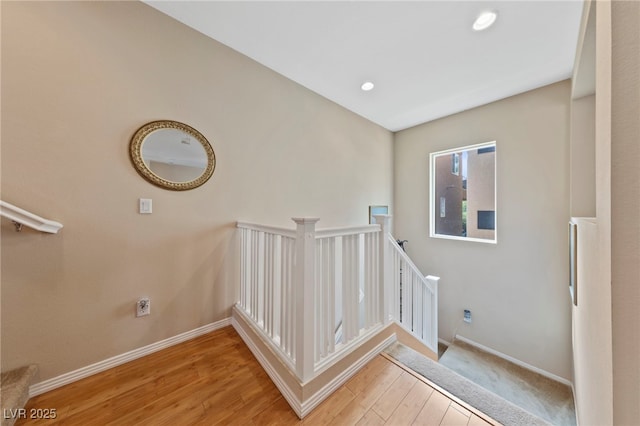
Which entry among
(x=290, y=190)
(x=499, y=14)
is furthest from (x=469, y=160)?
(x=290, y=190)

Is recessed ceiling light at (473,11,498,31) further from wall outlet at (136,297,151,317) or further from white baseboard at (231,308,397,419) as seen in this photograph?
wall outlet at (136,297,151,317)

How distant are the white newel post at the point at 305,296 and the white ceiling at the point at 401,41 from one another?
181 centimetres

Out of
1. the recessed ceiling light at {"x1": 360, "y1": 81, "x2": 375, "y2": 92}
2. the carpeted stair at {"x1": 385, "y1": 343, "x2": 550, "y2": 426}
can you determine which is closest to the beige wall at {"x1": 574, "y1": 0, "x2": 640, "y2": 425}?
the carpeted stair at {"x1": 385, "y1": 343, "x2": 550, "y2": 426}

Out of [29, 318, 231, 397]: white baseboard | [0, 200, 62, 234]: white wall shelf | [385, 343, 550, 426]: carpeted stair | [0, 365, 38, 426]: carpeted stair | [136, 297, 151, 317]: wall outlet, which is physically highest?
[0, 200, 62, 234]: white wall shelf

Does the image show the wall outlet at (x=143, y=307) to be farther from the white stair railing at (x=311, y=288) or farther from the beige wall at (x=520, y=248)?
the beige wall at (x=520, y=248)

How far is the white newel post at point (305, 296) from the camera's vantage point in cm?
120

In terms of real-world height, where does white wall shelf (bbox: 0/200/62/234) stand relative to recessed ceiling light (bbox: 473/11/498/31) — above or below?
below

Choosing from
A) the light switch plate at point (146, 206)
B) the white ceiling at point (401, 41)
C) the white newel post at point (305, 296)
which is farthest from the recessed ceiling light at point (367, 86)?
the light switch plate at point (146, 206)

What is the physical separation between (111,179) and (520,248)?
4.44 metres

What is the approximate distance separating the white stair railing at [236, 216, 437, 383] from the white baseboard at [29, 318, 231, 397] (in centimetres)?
38

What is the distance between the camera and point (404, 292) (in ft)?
8.03

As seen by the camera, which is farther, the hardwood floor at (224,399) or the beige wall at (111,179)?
the beige wall at (111,179)

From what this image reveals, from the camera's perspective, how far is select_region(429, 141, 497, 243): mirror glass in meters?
3.10

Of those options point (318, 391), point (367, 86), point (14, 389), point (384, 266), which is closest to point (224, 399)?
point (318, 391)
